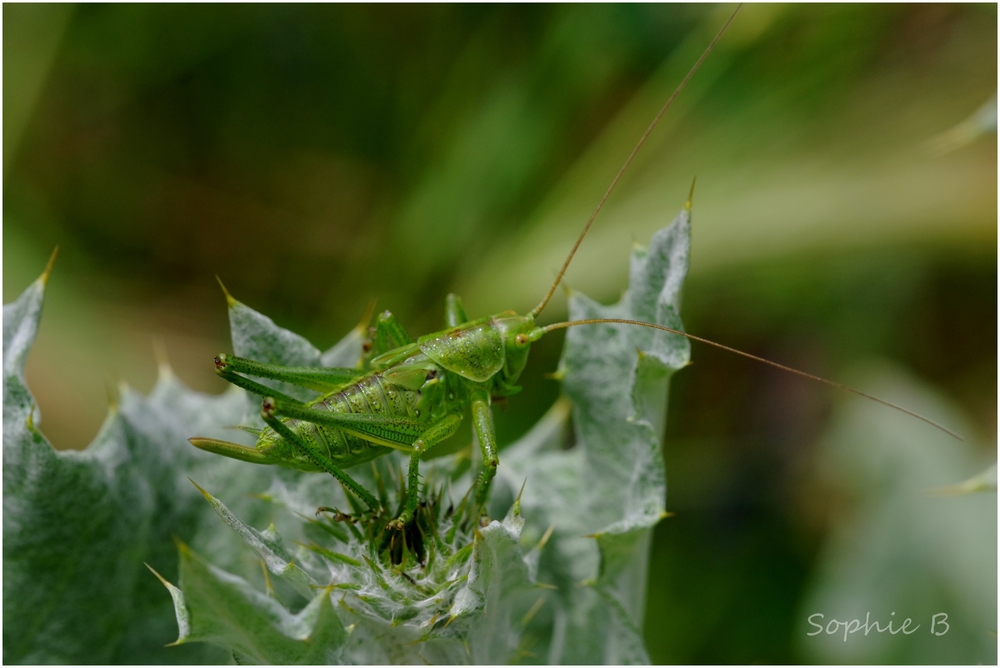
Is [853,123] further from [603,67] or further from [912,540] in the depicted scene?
[912,540]

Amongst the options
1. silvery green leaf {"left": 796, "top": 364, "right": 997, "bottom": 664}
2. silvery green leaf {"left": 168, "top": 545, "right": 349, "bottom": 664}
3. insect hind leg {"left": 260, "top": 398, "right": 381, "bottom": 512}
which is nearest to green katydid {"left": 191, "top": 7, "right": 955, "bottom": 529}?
insect hind leg {"left": 260, "top": 398, "right": 381, "bottom": 512}

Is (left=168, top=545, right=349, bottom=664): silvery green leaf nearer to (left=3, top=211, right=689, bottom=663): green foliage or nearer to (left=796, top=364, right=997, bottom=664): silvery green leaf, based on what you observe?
(left=3, top=211, right=689, bottom=663): green foliage

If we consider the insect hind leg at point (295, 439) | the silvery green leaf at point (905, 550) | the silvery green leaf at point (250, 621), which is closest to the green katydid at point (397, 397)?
the insect hind leg at point (295, 439)

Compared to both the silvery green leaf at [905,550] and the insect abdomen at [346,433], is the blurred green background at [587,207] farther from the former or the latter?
the insect abdomen at [346,433]

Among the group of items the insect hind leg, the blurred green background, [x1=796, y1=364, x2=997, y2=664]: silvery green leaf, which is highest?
the blurred green background

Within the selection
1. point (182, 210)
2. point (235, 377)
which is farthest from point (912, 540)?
point (182, 210)

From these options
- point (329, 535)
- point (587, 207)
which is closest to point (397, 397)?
point (329, 535)

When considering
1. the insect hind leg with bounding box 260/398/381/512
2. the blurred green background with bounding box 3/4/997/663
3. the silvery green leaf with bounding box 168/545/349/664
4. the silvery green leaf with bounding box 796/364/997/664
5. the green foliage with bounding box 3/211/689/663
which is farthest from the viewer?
the blurred green background with bounding box 3/4/997/663
